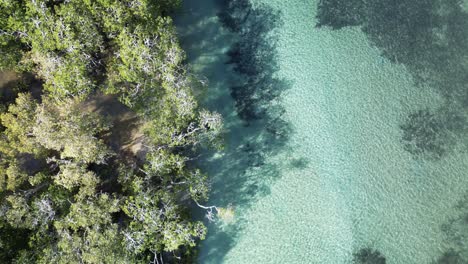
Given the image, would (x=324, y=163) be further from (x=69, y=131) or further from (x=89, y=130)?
(x=69, y=131)

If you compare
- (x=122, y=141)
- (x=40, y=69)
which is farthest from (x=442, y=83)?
(x=40, y=69)

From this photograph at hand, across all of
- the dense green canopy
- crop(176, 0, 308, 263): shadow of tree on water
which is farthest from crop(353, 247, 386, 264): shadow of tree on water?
the dense green canopy

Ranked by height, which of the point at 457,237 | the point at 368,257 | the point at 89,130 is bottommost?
the point at 368,257

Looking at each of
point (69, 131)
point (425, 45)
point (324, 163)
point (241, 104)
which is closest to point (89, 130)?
point (69, 131)

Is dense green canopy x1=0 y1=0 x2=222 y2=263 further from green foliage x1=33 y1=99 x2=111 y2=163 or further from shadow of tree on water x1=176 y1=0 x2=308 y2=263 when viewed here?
shadow of tree on water x1=176 y1=0 x2=308 y2=263

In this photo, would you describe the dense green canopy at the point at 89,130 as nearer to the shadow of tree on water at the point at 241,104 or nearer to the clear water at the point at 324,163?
the shadow of tree on water at the point at 241,104

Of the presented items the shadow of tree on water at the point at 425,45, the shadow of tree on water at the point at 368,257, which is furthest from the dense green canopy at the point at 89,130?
the shadow of tree on water at the point at 425,45
